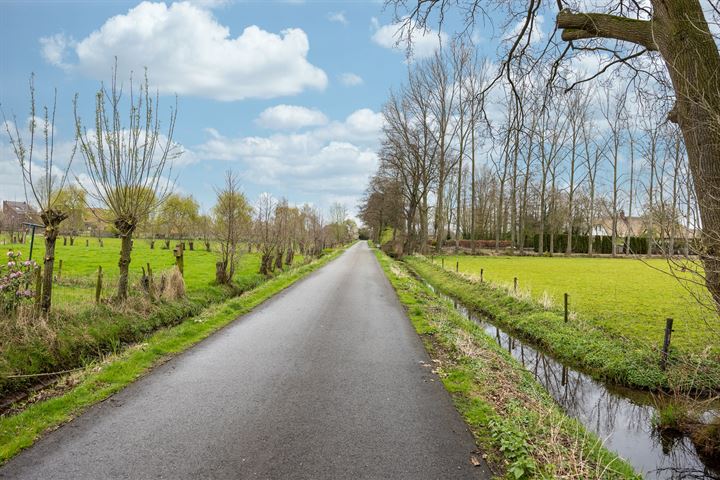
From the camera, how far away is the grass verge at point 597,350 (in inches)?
278

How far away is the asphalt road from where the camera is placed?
3.78 metres

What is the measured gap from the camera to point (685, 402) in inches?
239

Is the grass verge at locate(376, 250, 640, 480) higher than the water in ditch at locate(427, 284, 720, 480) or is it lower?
higher

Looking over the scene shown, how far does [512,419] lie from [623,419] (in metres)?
2.92

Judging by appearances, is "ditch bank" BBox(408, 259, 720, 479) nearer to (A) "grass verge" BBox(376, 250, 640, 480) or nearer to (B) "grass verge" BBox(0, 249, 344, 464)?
(A) "grass verge" BBox(376, 250, 640, 480)

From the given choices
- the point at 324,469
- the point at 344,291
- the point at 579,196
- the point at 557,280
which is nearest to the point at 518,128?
the point at 324,469

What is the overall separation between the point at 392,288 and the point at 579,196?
155 ft

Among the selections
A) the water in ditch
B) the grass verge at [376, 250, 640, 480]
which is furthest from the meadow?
the water in ditch

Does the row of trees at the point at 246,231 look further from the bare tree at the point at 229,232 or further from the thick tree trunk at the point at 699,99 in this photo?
the thick tree trunk at the point at 699,99

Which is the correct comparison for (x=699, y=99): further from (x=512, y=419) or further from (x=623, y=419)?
(x=623, y=419)

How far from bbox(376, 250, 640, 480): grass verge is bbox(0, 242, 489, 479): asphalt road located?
27 cm

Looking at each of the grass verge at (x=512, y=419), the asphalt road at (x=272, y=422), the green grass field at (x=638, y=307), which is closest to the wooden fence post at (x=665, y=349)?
the green grass field at (x=638, y=307)

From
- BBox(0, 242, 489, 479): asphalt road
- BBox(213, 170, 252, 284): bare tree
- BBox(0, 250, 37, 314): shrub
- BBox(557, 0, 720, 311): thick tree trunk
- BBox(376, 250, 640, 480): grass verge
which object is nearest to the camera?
BBox(0, 242, 489, 479): asphalt road

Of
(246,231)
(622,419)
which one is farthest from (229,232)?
(622,419)
